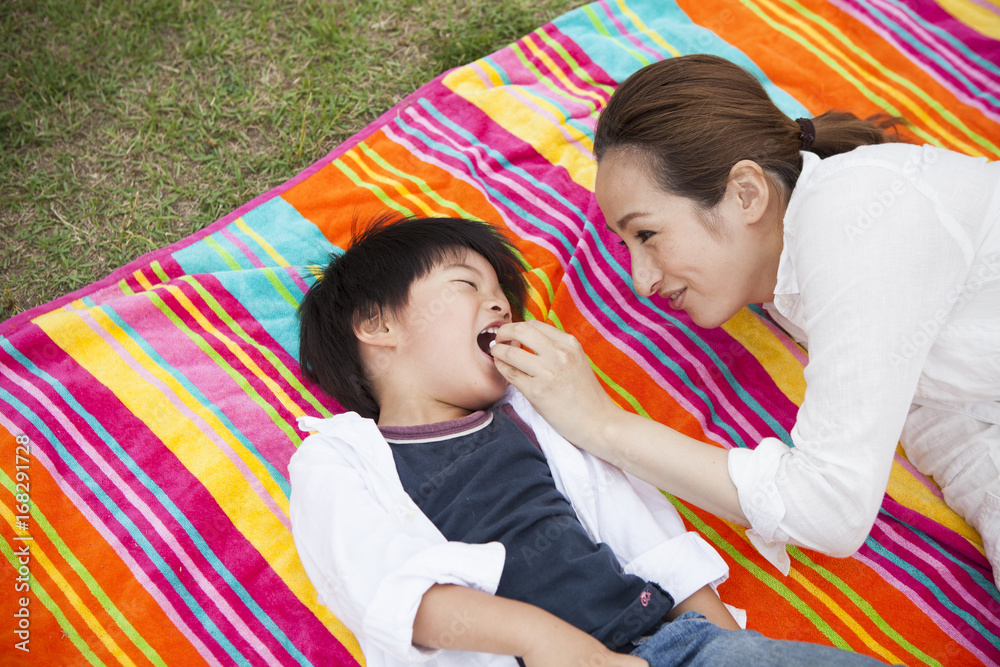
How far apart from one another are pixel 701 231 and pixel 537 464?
800mm

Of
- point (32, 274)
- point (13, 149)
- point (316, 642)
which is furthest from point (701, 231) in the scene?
point (13, 149)

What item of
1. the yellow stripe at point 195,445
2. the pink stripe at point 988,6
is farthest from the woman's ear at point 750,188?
the pink stripe at point 988,6

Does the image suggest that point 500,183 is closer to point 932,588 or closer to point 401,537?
point 401,537

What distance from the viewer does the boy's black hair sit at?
7.07 feet

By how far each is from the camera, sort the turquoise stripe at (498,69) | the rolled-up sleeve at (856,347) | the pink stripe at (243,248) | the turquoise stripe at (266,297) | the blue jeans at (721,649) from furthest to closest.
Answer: the turquoise stripe at (498,69) < the pink stripe at (243,248) < the turquoise stripe at (266,297) < the rolled-up sleeve at (856,347) < the blue jeans at (721,649)

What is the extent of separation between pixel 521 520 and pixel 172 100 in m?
2.64

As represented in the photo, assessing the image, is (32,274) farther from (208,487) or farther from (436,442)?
(436,442)

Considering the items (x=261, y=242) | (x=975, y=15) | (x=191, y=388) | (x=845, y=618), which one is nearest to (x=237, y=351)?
(x=191, y=388)

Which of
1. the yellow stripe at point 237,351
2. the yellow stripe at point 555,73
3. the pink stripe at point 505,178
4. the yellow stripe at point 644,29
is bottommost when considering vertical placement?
the yellow stripe at point 237,351

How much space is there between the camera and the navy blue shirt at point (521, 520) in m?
1.76

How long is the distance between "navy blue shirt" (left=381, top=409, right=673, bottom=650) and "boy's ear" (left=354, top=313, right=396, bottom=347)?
276 millimetres

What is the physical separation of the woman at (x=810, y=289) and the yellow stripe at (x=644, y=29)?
1235 millimetres

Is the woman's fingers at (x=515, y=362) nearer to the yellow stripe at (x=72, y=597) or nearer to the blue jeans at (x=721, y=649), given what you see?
the blue jeans at (x=721, y=649)

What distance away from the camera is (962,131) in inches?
119
